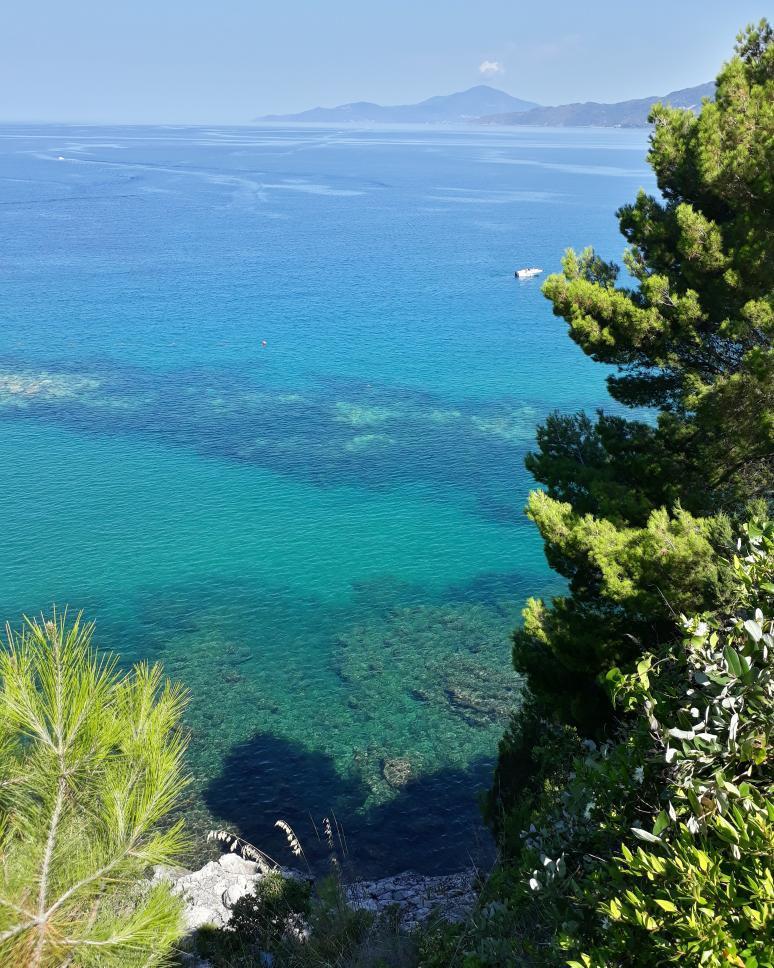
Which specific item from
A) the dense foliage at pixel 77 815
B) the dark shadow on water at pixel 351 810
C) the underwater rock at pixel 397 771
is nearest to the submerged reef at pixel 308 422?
the underwater rock at pixel 397 771

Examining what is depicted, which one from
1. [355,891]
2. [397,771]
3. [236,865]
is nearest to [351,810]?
[397,771]

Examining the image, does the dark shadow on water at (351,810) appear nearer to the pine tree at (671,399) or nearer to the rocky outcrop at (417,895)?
the rocky outcrop at (417,895)

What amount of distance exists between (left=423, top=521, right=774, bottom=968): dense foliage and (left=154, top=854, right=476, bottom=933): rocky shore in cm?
541

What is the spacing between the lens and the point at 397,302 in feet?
192

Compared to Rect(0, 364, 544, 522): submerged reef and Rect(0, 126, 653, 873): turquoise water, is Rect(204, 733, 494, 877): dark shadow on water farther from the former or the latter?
Rect(0, 364, 544, 522): submerged reef

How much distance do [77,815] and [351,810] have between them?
11948mm

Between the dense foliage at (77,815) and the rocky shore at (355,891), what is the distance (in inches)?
243

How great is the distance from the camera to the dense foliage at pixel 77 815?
4.89 m

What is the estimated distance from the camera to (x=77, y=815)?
5.30 meters

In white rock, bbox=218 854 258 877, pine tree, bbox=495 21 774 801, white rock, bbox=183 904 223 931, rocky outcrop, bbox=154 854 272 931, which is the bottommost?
white rock, bbox=218 854 258 877

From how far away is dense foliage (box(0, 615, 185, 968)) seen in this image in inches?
192

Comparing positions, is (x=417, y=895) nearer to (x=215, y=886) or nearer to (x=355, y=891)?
(x=355, y=891)

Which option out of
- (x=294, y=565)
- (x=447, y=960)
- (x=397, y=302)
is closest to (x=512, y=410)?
(x=294, y=565)

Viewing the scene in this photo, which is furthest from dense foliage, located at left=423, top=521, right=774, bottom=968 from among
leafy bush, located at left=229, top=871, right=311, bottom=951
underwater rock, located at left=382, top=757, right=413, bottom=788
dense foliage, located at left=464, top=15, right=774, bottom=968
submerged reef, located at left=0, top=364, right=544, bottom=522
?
submerged reef, located at left=0, top=364, right=544, bottom=522
